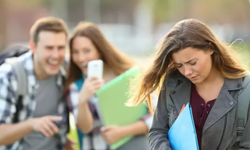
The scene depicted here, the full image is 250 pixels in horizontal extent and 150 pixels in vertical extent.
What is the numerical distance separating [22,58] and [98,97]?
701mm

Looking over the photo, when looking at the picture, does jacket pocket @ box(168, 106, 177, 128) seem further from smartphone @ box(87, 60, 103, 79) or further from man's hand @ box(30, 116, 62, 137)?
man's hand @ box(30, 116, 62, 137)

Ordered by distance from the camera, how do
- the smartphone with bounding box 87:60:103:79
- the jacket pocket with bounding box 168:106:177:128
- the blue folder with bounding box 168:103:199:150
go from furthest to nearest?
1. the smartphone with bounding box 87:60:103:79
2. the jacket pocket with bounding box 168:106:177:128
3. the blue folder with bounding box 168:103:199:150

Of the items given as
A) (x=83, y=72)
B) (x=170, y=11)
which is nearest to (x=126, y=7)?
(x=170, y=11)

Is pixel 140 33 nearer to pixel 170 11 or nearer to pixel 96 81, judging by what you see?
pixel 170 11

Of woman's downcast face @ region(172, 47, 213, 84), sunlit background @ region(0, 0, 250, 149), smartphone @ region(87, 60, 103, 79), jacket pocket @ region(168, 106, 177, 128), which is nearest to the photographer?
woman's downcast face @ region(172, 47, 213, 84)

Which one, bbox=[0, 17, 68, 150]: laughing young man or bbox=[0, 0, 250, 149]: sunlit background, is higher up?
bbox=[0, 17, 68, 150]: laughing young man

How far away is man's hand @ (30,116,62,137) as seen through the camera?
3344 mm

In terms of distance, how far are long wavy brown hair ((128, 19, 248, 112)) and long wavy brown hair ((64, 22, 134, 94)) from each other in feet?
4.36

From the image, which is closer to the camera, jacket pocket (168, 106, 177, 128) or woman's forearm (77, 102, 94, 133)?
jacket pocket (168, 106, 177, 128)

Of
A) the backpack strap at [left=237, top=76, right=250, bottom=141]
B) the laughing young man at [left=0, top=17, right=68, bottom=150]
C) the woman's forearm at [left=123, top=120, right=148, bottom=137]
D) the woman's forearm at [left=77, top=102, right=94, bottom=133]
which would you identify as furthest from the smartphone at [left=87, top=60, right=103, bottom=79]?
the backpack strap at [left=237, top=76, right=250, bottom=141]

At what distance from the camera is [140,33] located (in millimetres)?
27188

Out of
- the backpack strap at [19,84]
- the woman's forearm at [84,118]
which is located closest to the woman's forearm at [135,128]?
the woman's forearm at [84,118]

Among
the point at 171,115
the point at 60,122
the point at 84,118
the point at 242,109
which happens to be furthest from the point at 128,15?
the point at 242,109

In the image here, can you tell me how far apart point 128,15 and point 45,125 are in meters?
25.7
